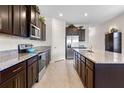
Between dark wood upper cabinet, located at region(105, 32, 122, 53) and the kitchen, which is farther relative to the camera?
dark wood upper cabinet, located at region(105, 32, 122, 53)

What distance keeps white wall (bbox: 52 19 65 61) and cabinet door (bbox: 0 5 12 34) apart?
21.4ft

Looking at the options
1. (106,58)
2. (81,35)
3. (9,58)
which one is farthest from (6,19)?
(81,35)

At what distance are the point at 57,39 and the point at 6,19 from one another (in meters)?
7.16

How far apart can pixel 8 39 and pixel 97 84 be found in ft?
7.48

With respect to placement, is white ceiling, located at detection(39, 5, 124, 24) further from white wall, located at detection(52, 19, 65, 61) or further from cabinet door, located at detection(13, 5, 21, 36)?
cabinet door, located at detection(13, 5, 21, 36)

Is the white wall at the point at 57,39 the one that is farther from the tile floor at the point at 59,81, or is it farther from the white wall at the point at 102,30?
the tile floor at the point at 59,81

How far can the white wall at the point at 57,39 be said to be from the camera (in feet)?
31.0

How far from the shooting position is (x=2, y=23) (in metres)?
2.51

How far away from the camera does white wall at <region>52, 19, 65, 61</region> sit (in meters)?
9.45

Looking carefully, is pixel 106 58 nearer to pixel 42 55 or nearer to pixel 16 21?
pixel 16 21

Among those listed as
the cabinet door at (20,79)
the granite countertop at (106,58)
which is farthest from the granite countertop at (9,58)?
the granite countertop at (106,58)

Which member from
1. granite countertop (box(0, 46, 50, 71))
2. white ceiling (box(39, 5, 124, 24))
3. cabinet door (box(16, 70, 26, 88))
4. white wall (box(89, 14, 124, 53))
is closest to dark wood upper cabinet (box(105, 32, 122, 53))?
white wall (box(89, 14, 124, 53))
